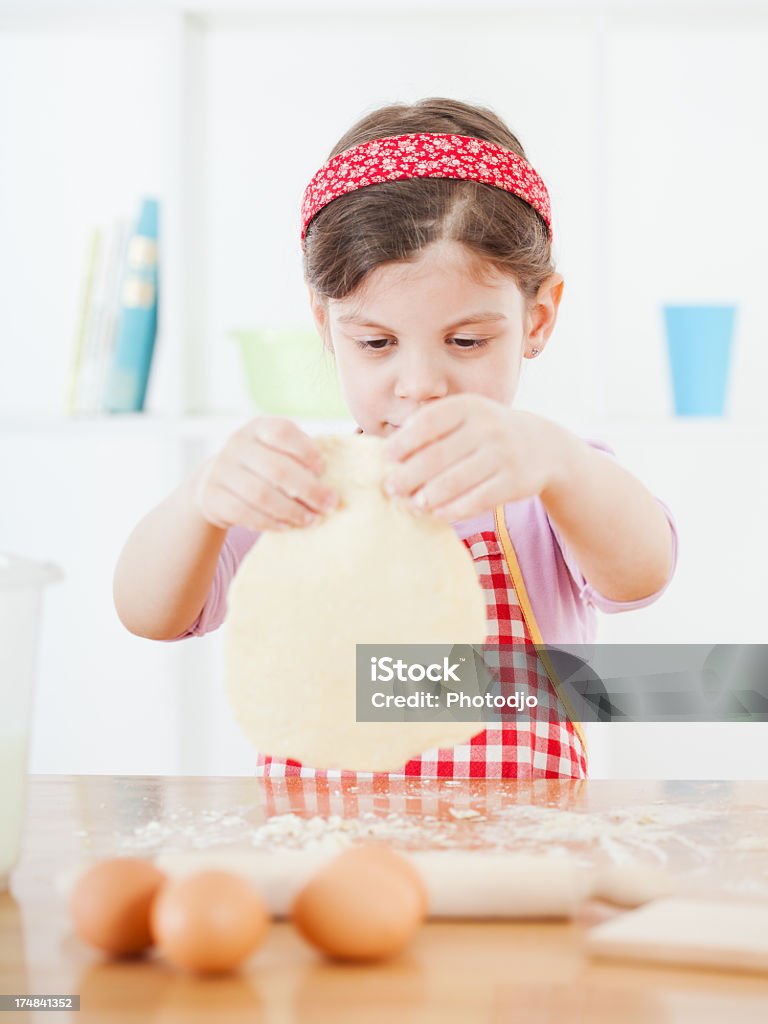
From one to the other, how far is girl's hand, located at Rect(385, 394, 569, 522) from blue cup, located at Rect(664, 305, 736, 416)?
3.68ft

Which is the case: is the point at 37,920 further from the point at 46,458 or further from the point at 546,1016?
the point at 46,458

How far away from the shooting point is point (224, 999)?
0.50 metres

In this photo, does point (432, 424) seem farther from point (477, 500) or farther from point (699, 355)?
point (699, 355)

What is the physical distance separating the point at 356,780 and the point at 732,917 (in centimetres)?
40

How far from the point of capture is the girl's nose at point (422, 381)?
1.00 m

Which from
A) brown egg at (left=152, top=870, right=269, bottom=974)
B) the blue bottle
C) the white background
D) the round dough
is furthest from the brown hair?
the white background

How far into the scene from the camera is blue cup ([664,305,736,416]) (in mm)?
1790

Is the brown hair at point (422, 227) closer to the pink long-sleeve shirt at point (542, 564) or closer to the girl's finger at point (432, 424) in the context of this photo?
the pink long-sleeve shirt at point (542, 564)

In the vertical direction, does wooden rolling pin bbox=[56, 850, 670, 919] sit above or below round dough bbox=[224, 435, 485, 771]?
below

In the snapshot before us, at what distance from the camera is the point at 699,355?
1.81 m

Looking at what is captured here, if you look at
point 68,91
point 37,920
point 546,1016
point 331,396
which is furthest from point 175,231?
point 546,1016

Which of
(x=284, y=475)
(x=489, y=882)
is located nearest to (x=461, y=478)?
(x=284, y=475)

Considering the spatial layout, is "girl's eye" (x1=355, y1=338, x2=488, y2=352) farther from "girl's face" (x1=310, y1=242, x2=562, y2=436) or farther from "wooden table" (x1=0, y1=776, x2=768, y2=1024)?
"wooden table" (x1=0, y1=776, x2=768, y2=1024)

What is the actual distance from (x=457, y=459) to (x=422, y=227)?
398mm
